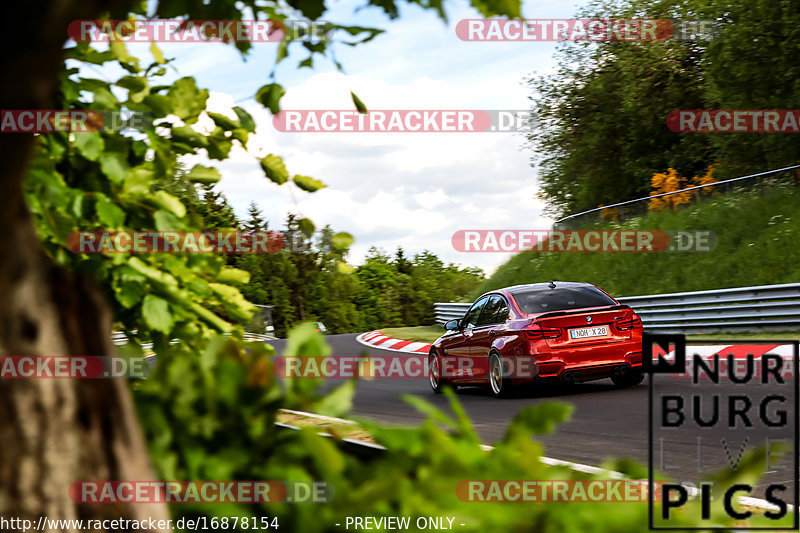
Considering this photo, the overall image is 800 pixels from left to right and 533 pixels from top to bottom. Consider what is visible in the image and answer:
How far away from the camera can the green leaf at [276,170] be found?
3.69m

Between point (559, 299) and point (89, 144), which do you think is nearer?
point (89, 144)

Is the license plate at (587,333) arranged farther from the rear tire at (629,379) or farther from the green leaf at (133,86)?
the green leaf at (133,86)

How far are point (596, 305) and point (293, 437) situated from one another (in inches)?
436

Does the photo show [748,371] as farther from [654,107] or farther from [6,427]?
[654,107]

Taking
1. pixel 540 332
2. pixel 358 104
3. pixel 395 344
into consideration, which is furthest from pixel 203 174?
pixel 395 344

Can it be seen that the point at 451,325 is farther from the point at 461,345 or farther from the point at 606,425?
the point at 606,425

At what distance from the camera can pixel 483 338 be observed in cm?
1393

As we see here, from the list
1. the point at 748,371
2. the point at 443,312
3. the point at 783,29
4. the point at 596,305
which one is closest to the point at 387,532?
the point at 748,371

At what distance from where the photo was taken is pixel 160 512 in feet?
7.39

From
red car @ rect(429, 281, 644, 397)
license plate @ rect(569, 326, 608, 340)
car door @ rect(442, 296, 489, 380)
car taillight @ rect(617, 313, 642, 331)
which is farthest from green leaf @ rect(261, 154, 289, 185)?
car door @ rect(442, 296, 489, 380)

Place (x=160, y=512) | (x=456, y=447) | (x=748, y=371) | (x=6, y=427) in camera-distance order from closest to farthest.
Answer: (x=6, y=427), (x=160, y=512), (x=456, y=447), (x=748, y=371)

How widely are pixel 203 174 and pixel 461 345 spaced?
1105cm

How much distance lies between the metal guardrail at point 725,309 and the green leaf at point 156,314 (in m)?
15.9

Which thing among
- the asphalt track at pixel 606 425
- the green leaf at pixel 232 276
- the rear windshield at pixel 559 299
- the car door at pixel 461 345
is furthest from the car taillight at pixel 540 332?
the green leaf at pixel 232 276
